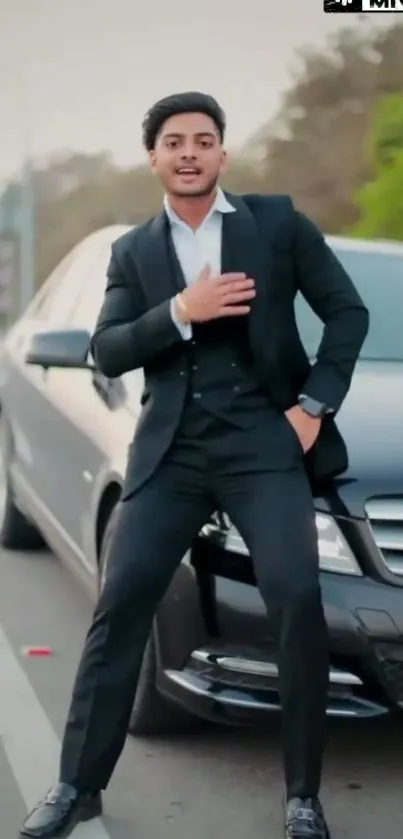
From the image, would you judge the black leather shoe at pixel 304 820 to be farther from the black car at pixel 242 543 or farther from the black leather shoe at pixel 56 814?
the black leather shoe at pixel 56 814

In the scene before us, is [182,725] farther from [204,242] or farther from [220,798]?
[204,242]

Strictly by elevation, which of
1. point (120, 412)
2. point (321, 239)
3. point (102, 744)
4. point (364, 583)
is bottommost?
point (102, 744)

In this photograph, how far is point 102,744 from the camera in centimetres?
319

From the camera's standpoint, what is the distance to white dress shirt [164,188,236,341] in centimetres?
322

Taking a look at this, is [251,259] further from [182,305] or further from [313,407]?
[313,407]

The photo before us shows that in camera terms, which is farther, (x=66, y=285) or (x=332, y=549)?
(x=66, y=285)

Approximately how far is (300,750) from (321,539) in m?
0.53

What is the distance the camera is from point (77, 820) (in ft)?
10.6

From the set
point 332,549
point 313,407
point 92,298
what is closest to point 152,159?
point 313,407

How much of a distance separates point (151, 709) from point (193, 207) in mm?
1512

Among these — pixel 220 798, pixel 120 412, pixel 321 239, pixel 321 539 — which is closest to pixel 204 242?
pixel 321 239

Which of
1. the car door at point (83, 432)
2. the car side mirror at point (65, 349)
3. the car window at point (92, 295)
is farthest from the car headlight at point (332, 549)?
the car window at point (92, 295)

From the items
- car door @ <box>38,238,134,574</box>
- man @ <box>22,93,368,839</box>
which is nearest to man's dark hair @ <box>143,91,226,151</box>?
man @ <box>22,93,368,839</box>

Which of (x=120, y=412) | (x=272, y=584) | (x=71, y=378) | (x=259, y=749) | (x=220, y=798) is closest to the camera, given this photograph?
(x=272, y=584)
